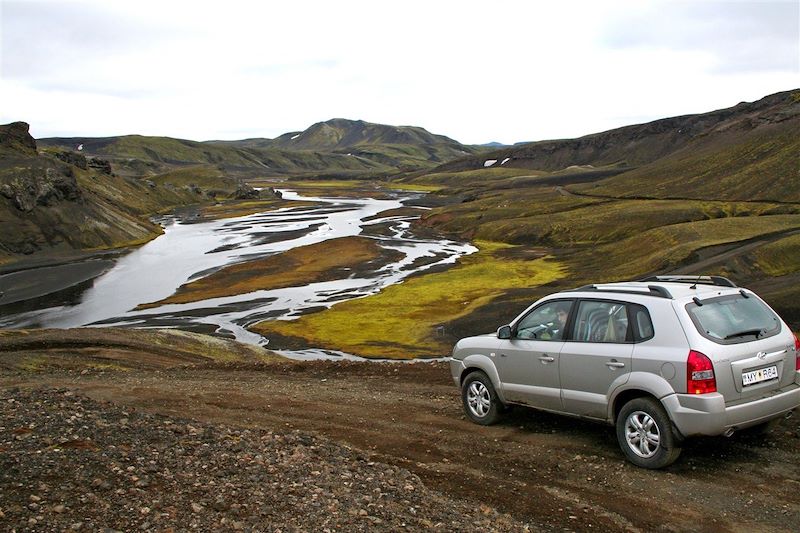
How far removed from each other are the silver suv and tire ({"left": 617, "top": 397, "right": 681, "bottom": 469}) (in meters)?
0.01

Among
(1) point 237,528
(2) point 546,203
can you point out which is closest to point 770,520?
(1) point 237,528

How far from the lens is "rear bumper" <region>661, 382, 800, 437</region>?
26.8ft

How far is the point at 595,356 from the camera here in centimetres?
931

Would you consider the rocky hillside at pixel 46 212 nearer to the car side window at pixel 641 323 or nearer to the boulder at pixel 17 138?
the boulder at pixel 17 138

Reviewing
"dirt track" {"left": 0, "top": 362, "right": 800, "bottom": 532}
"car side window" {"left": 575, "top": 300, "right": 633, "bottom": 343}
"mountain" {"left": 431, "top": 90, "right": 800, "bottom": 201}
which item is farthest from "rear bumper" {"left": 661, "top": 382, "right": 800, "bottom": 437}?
"mountain" {"left": 431, "top": 90, "right": 800, "bottom": 201}

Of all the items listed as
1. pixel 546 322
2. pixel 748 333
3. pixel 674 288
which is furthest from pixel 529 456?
pixel 748 333

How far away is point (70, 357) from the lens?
2245cm

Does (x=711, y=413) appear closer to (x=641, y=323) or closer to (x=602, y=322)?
(x=641, y=323)

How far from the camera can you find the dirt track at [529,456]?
760cm

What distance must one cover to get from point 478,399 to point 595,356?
8.23ft

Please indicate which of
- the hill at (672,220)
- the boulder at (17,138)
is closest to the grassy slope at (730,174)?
the hill at (672,220)

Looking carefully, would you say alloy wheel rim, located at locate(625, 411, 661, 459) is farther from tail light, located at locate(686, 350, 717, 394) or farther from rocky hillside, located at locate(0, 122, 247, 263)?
rocky hillside, located at locate(0, 122, 247, 263)

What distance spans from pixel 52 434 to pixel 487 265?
181 feet

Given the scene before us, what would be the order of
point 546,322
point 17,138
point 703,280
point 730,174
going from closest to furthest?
point 703,280, point 546,322, point 730,174, point 17,138
